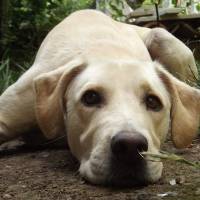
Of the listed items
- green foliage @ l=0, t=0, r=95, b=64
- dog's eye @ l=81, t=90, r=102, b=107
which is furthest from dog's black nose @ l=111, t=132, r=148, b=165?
green foliage @ l=0, t=0, r=95, b=64

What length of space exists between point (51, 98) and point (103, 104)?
0.42m

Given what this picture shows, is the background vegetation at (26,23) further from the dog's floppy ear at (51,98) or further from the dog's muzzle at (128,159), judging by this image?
the dog's muzzle at (128,159)

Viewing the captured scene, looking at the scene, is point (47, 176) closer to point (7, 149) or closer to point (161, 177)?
point (161, 177)

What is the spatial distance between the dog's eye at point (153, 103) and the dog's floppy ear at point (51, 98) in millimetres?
526

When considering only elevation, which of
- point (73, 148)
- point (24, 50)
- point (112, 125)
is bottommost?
point (24, 50)

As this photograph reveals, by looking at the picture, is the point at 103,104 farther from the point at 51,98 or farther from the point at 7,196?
the point at 7,196

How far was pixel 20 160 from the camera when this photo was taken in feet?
14.5

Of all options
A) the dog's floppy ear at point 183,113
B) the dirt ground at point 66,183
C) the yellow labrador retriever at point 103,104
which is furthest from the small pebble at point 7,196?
the dog's floppy ear at point 183,113

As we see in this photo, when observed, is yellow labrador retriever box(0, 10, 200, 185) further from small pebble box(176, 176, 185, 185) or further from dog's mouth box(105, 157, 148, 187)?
small pebble box(176, 176, 185, 185)

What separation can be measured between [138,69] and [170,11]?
275 inches

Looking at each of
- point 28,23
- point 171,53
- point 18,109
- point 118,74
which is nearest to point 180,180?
point 118,74

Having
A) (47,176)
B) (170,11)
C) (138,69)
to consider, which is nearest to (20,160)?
(47,176)

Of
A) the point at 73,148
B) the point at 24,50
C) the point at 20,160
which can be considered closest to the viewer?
the point at 73,148

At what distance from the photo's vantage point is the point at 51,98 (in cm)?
395
